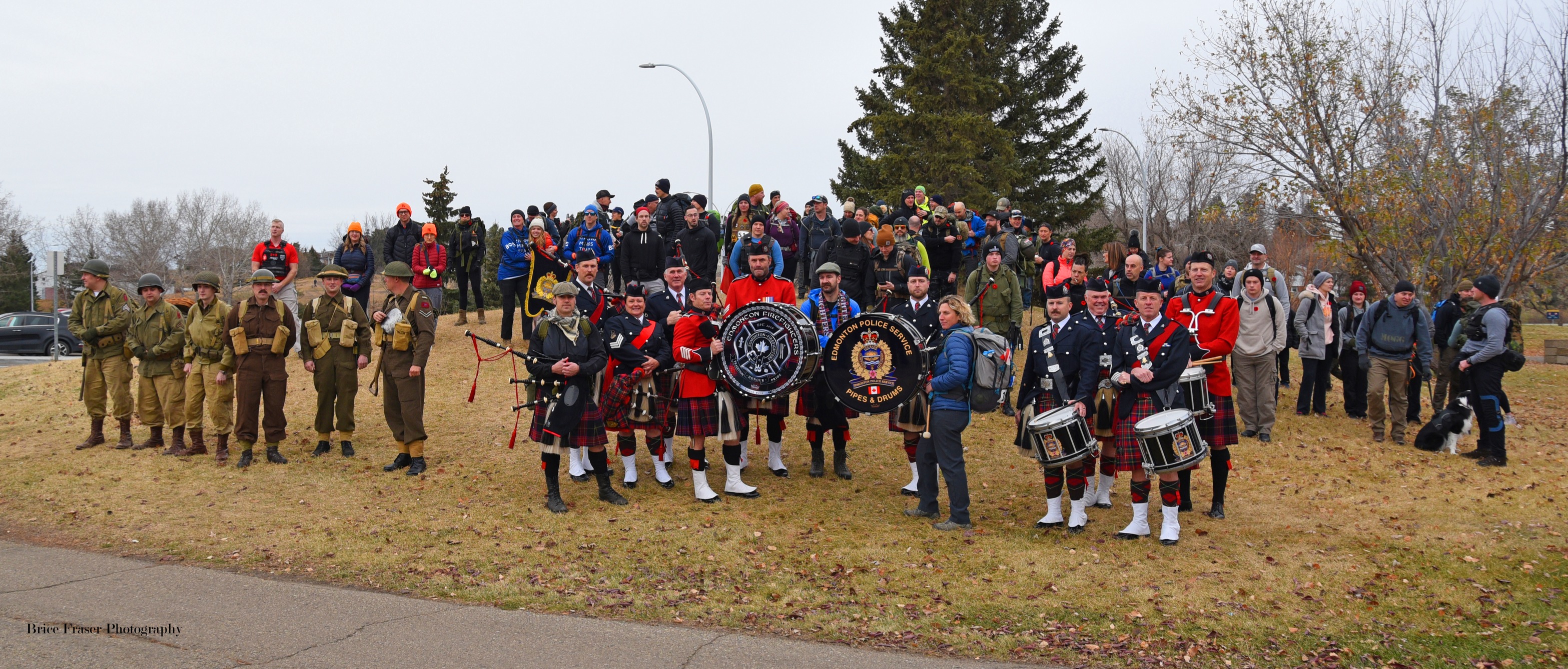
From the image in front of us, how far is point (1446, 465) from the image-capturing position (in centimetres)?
1028

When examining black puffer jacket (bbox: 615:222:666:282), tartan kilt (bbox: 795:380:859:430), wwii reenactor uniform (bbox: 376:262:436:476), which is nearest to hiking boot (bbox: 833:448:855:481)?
tartan kilt (bbox: 795:380:859:430)

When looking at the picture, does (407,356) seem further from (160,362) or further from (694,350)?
(160,362)

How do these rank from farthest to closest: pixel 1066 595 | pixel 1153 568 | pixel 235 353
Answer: pixel 235 353 → pixel 1153 568 → pixel 1066 595

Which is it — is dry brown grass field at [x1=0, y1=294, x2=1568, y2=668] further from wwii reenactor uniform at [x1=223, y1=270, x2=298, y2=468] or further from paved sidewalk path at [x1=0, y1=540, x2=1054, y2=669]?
wwii reenactor uniform at [x1=223, y1=270, x2=298, y2=468]

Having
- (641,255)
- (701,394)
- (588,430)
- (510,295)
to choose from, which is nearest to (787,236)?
(641,255)

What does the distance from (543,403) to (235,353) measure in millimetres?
4244

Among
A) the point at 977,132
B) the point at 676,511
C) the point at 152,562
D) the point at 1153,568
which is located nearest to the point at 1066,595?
the point at 1153,568

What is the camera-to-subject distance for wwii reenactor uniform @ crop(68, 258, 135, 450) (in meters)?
11.0

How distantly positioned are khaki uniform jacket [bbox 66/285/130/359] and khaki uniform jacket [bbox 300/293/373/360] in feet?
8.06

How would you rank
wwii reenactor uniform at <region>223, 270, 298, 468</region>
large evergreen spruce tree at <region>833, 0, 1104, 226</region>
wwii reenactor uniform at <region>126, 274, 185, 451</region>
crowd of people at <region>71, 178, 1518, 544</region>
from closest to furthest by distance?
crowd of people at <region>71, 178, 1518, 544</region> < wwii reenactor uniform at <region>223, 270, 298, 468</region> < wwii reenactor uniform at <region>126, 274, 185, 451</region> < large evergreen spruce tree at <region>833, 0, 1104, 226</region>

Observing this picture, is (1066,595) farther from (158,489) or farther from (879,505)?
(158,489)

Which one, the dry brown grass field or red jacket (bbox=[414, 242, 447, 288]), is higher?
red jacket (bbox=[414, 242, 447, 288])

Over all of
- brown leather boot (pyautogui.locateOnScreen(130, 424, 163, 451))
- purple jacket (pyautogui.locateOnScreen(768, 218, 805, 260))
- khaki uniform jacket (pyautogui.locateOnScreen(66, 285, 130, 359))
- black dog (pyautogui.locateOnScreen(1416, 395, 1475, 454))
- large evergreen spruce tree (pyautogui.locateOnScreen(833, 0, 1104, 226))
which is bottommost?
brown leather boot (pyautogui.locateOnScreen(130, 424, 163, 451))

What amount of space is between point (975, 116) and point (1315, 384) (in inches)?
592
